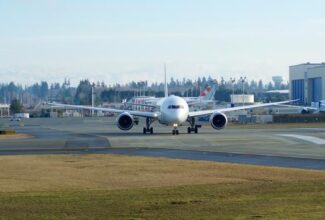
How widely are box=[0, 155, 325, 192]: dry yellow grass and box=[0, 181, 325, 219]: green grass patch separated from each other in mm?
2175

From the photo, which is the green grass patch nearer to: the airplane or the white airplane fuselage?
the white airplane fuselage

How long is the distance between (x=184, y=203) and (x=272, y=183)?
599cm

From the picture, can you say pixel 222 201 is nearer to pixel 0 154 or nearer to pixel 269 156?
pixel 269 156

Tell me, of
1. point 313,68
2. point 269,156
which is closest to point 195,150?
point 269,156

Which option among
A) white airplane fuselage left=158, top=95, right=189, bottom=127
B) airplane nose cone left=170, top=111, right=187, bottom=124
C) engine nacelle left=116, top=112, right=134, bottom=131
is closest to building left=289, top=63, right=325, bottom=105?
white airplane fuselage left=158, top=95, right=189, bottom=127

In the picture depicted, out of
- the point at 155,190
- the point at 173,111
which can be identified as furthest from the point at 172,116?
the point at 155,190

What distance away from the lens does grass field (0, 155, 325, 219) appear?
16.0 meters

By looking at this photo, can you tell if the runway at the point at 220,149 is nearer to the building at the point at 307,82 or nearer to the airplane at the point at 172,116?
the airplane at the point at 172,116

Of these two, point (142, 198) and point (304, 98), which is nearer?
point (142, 198)

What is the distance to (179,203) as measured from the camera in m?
17.7

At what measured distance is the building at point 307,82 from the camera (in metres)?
164

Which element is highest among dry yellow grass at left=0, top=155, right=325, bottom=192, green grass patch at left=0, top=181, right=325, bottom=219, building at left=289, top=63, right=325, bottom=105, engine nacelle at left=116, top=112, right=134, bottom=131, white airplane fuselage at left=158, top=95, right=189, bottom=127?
building at left=289, top=63, right=325, bottom=105

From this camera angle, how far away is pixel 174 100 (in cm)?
6312

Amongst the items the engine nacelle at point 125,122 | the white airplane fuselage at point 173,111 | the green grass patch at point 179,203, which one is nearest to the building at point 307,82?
the white airplane fuselage at point 173,111
